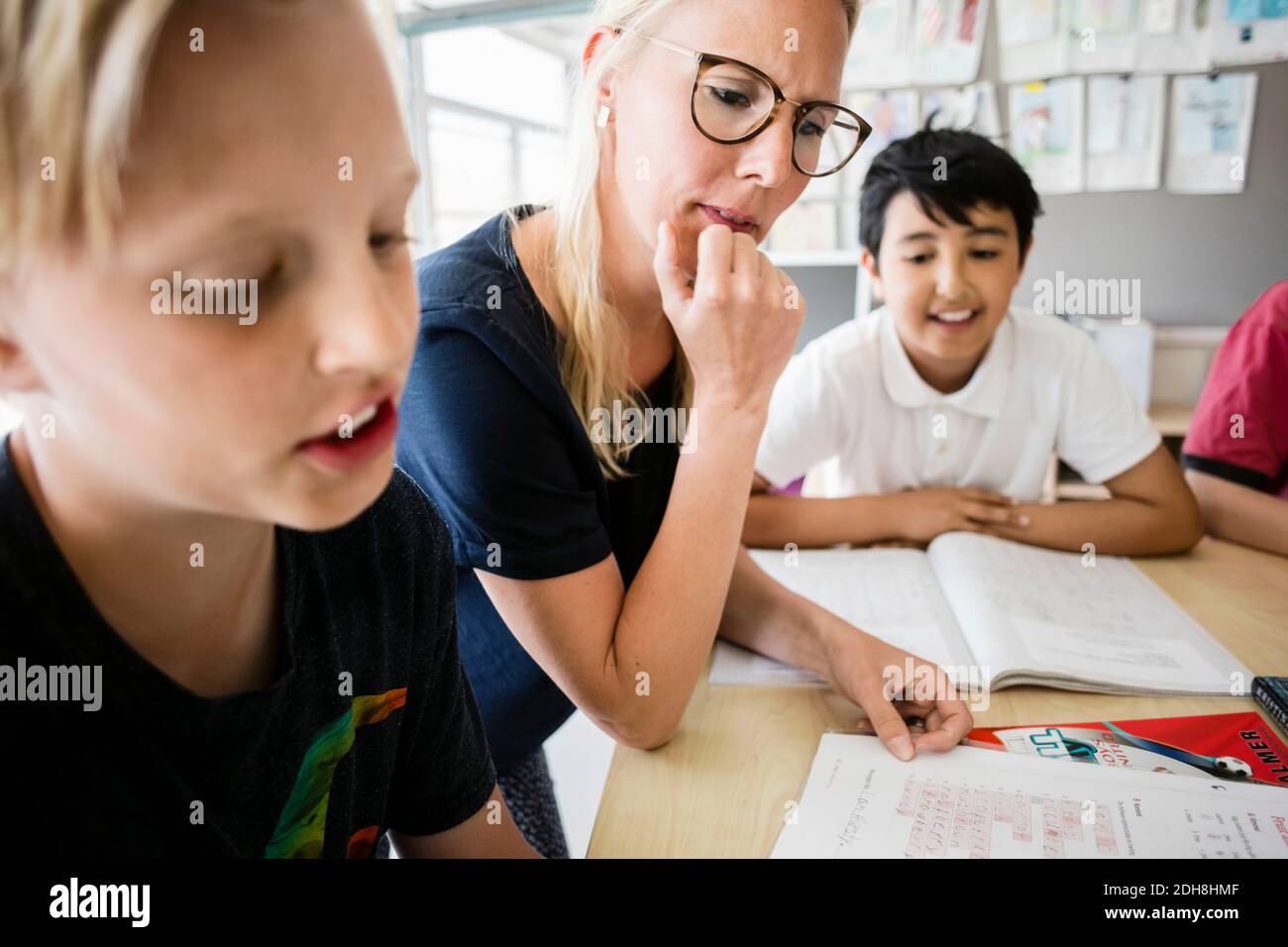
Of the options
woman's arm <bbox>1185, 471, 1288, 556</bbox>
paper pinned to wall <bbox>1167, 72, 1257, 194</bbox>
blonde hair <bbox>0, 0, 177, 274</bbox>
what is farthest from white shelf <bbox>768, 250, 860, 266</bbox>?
blonde hair <bbox>0, 0, 177, 274</bbox>

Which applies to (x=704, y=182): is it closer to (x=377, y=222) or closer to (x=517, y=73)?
(x=377, y=222)

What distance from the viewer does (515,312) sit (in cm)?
69

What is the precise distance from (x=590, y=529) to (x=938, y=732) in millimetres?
329

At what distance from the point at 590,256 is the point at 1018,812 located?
1.88ft

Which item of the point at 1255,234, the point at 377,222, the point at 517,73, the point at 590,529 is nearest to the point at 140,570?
the point at 377,222

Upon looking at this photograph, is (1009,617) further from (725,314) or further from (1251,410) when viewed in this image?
(1251,410)

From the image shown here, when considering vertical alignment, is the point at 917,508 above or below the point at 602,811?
above

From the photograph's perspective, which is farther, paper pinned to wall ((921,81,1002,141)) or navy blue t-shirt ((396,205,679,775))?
paper pinned to wall ((921,81,1002,141))

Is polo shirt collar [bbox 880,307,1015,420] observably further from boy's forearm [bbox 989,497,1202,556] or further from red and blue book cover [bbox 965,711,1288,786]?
red and blue book cover [bbox 965,711,1288,786]

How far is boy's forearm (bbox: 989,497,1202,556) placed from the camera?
118cm

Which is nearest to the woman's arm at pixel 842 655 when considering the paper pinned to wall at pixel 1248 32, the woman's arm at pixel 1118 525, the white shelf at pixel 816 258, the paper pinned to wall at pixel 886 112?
the woman's arm at pixel 1118 525

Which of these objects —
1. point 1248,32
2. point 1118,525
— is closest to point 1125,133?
point 1248,32

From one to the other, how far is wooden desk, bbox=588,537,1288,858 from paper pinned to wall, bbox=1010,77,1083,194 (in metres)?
1.81

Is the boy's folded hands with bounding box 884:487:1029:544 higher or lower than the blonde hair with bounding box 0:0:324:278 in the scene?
lower
